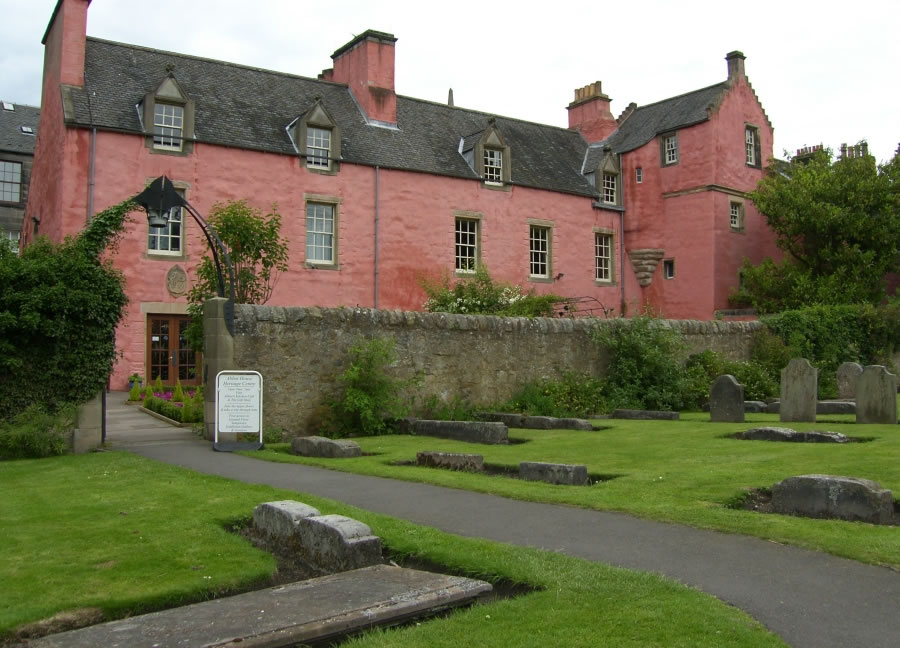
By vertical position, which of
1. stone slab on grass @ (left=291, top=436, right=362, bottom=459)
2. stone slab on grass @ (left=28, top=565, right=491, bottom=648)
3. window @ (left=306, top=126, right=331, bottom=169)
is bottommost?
stone slab on grass @ (left=28, top=565, right=491, bottom=648)

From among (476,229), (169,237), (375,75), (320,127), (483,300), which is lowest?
(483,300)

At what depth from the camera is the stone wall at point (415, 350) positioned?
47.4 feet

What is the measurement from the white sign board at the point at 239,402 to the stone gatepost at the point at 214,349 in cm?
46

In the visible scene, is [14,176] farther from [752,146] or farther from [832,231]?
[832,231]

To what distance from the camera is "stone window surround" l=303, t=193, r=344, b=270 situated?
26141 mm

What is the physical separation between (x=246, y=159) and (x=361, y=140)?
4.38m

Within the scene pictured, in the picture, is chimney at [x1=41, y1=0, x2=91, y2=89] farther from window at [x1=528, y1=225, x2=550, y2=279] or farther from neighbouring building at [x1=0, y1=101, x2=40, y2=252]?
window at [x1=528, y1=225, x2=550, y2=279]

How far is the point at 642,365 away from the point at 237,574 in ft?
48.0

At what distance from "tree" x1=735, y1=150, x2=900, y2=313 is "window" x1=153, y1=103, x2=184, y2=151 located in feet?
65.4

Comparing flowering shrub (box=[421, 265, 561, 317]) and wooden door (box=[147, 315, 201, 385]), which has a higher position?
flowering shrub (box=[421, 265, 561, 317])

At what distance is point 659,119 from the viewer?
3353 cm

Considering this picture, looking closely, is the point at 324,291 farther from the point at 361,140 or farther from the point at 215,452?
the point at 215,452

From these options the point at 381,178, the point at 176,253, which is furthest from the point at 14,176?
the point at 381,178

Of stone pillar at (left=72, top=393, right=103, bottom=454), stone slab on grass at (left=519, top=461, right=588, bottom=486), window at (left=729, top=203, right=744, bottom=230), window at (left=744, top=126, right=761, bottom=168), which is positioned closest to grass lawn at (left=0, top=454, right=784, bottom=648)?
stone slab on grass at (left=519, top=461, right=588, bottom=486)
